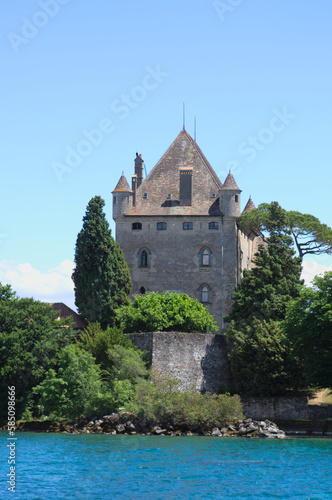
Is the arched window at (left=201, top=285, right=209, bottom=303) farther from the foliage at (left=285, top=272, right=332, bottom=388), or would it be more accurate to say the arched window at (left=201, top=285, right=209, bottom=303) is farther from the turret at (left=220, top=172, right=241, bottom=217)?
the foliage at (left=285, top=272, right=332, bottom=388)

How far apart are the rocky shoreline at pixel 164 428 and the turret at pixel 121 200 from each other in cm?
2444

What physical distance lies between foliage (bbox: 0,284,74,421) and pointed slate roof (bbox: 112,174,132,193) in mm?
17949

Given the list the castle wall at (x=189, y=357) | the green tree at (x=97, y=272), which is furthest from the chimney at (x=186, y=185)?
the castle wall at (x=189, y=357)

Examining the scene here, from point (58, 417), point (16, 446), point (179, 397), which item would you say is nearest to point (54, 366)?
point (58, 417)

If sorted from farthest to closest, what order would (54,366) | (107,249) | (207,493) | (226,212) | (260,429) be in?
(226,212)
(107,249)
(54,366)
(260,429)
(207,493)

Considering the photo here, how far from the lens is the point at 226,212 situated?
217 feet

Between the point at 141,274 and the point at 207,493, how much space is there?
132ft

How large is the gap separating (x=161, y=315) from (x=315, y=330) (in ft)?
36.9

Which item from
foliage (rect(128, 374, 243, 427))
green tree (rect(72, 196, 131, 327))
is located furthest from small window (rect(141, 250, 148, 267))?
foliage (rect(128, 374, 243, 427))

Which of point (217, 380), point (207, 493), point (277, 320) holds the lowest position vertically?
point (207, 493)

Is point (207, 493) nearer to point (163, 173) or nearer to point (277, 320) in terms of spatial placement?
point (277, 320)

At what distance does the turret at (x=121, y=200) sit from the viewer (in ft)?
221

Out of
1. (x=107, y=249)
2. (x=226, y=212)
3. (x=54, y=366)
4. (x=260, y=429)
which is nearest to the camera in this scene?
(x=260, y=429)

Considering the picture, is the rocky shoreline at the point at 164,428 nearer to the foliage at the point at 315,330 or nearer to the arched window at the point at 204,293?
the foliage at the point at 315,330
